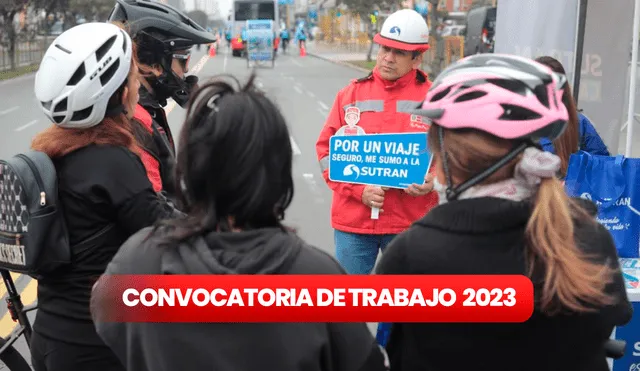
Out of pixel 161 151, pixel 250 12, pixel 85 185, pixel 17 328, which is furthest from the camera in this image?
pixel 250 12

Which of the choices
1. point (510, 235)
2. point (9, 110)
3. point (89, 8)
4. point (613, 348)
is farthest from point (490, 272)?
point (89, 8)

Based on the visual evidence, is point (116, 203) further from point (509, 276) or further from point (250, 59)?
point (250, 59)

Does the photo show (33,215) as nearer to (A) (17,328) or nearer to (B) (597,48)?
(A) (17,328)

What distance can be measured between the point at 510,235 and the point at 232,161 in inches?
23.2

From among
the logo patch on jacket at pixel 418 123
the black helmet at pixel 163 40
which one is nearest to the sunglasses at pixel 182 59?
the black helmet at pixel 163 40

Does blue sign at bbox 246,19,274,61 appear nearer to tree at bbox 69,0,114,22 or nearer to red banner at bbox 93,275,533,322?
tree at bbox 69,0,114,22

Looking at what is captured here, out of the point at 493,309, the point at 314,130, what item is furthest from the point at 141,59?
the point at 314,130

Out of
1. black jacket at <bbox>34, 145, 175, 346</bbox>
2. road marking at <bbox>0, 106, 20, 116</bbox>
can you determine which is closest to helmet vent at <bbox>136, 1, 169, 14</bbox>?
black jacket at <bbox>34, 145, 175, 346</bbox>

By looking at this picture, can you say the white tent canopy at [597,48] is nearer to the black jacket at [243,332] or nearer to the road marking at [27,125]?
the black jacket at [243,332]

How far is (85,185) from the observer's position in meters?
2.38

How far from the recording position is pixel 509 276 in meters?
1.69

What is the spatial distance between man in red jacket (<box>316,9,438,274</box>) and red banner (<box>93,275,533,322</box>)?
2.17 m

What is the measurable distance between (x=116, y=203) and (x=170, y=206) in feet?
0.58

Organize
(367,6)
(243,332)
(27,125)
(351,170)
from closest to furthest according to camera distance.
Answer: (243,332), (351,170), (27,125), (367,6)
